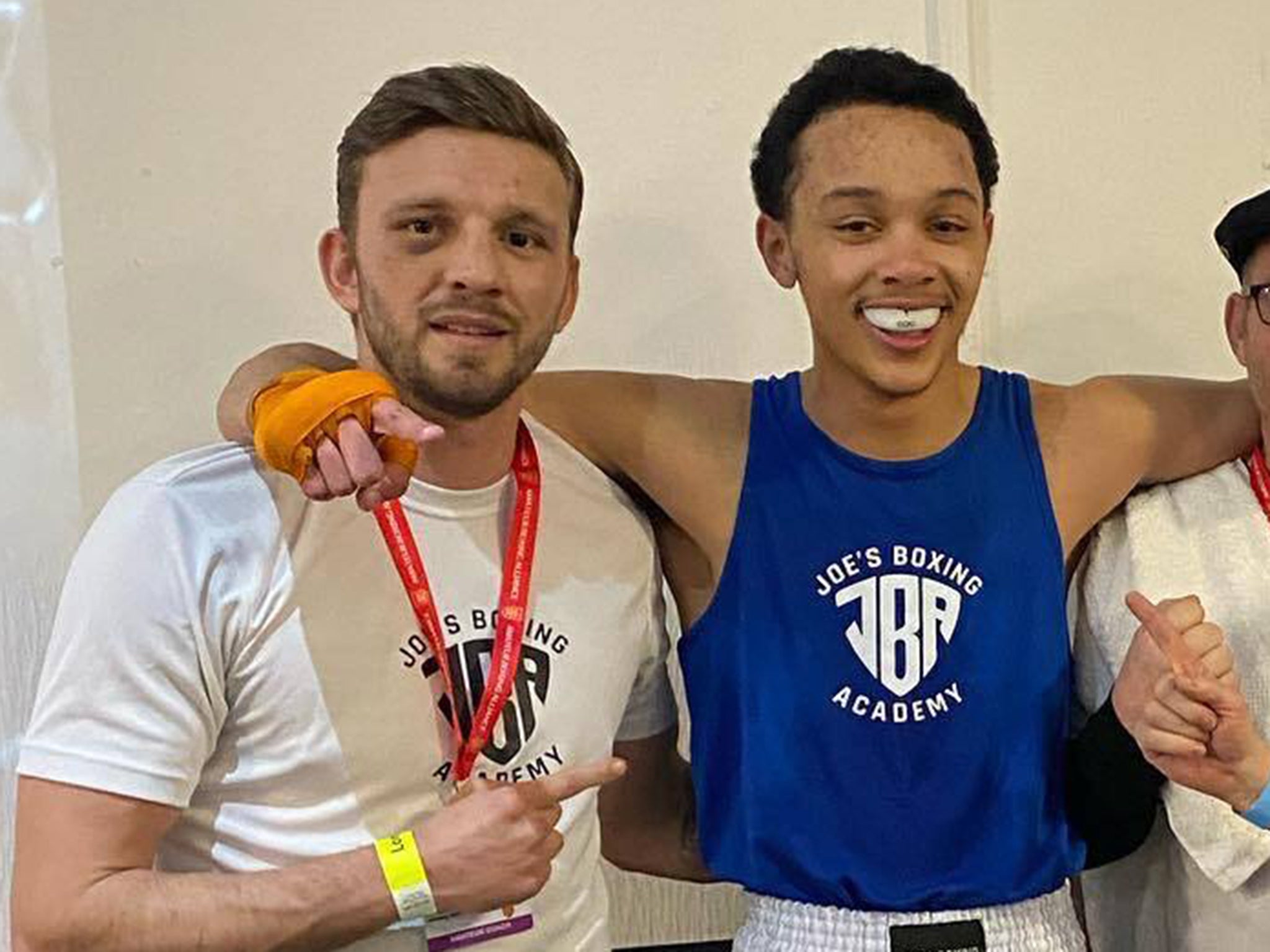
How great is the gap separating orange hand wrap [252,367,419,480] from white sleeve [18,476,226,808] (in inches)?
4.4

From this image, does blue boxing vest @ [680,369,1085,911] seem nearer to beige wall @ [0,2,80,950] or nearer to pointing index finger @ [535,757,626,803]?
pointing index finger @ [535,757,626,803]

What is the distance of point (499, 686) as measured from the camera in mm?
1224

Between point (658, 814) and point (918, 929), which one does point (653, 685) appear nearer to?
point (658, 814)

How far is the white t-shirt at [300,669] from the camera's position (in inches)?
43.2

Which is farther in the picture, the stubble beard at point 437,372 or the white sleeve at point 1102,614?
the white sleeve at point 1102,614

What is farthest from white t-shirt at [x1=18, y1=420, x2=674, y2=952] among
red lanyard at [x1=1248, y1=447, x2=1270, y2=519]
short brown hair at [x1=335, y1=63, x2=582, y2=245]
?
red lanyard at [x1=1248, y1=447, x2=1270, y2=519]

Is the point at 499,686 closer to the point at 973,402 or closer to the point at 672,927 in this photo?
the point at 973,402

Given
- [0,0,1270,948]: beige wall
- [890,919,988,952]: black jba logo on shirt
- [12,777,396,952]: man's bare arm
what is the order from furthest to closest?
[0,0,1270,948]: beige wall < [890,919,988,952]: black jba logo on shirt < [12,777,396,952]: man's bare arm

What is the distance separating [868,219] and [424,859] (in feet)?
2.30

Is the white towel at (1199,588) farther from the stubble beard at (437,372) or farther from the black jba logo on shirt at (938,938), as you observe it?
the stubble beard at (437,372)

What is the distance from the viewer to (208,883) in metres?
1.10

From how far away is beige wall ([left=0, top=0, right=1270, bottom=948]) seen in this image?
1.66 m

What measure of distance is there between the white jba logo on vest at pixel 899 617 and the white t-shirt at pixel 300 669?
219 millimetres

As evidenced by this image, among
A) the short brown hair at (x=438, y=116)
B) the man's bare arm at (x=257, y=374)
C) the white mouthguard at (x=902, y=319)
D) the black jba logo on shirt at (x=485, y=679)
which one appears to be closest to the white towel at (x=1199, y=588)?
the white mouthguard at (x=902, y=319)
